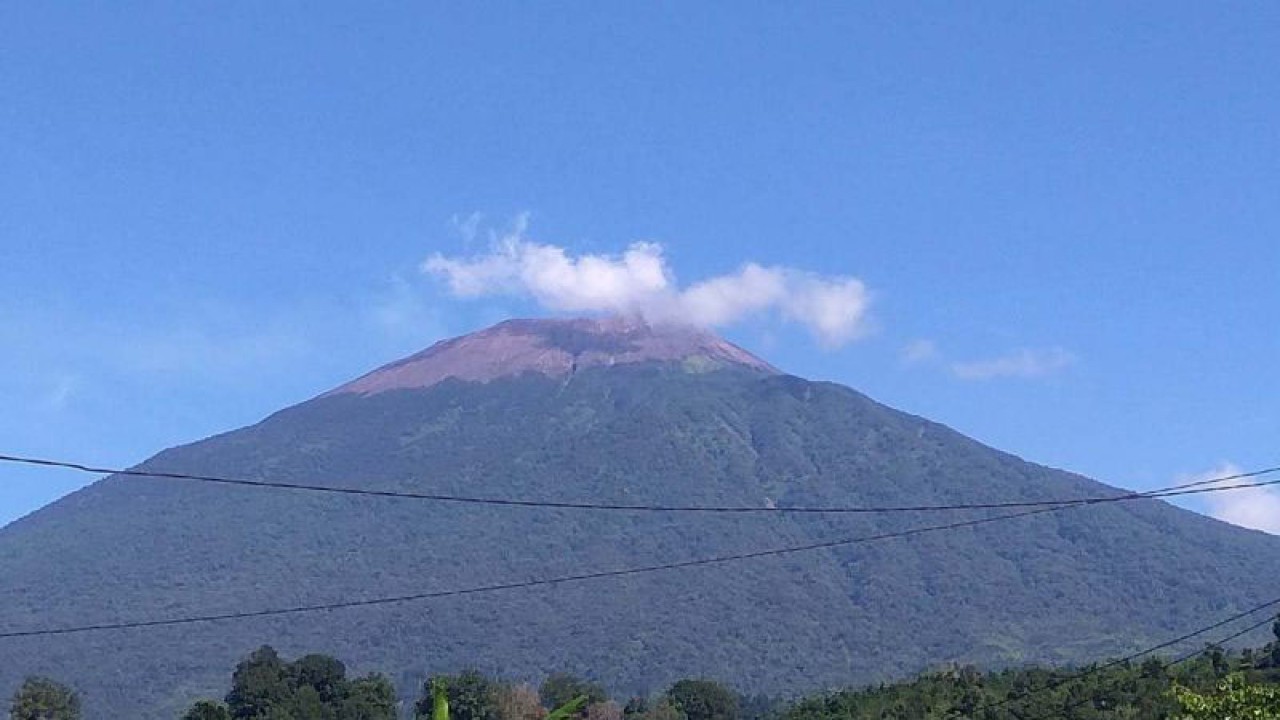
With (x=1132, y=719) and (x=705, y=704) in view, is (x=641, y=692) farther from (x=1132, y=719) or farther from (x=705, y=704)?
(x=1132, y=719)

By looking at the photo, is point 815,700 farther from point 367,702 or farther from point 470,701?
point 367,702

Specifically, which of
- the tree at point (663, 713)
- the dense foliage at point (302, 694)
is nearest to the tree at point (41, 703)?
the dense foliage at point (302, 694)

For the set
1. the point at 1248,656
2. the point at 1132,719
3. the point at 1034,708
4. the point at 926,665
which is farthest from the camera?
the point at 926,665

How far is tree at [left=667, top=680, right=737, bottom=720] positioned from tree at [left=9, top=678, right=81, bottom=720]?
1013 inches

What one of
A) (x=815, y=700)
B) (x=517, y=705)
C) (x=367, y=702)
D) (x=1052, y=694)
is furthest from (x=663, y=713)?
(x=1052, y=694)

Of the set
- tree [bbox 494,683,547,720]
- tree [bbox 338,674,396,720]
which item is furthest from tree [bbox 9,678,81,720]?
tree [bbox 494,683,547,720]

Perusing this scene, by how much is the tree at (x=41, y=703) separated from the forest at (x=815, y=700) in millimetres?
55

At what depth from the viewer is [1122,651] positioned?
184500 mm

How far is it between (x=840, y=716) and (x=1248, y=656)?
45.4 ft

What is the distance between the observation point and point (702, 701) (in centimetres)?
8338

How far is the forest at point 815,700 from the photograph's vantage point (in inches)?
2225

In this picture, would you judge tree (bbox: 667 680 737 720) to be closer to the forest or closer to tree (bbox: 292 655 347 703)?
the forest

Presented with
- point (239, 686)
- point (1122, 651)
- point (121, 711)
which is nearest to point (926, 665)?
point (1122, 651)

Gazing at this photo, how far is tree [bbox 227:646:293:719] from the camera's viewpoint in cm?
7425
